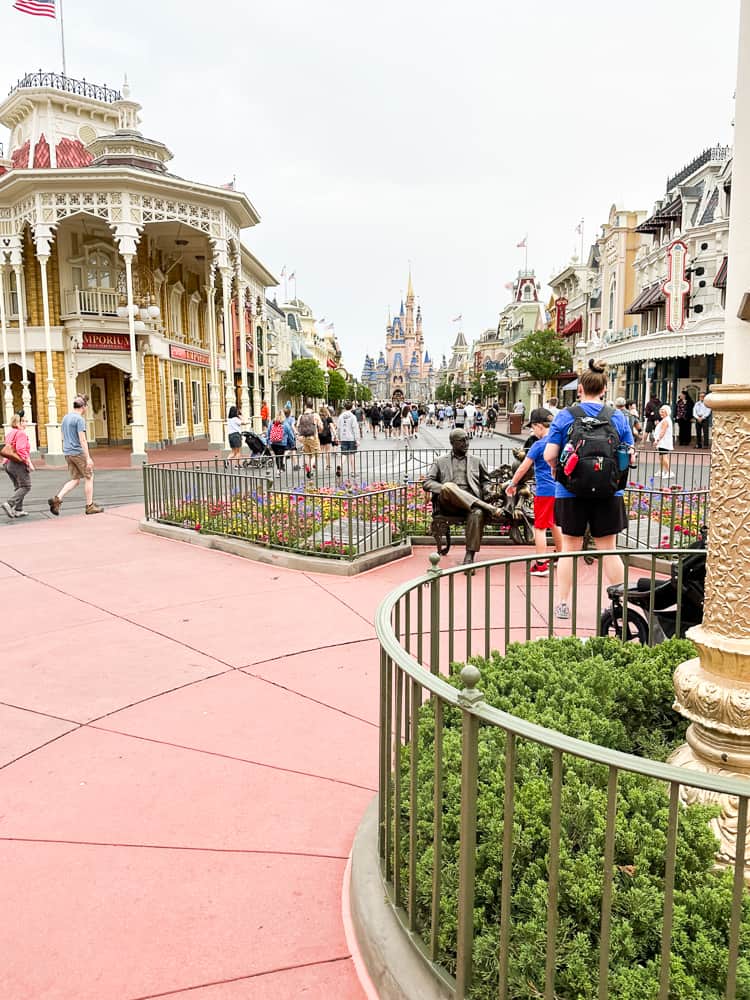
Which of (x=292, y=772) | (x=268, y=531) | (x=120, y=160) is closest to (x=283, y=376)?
(x=120, y=160)

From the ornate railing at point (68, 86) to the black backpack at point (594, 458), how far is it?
29.8 metres

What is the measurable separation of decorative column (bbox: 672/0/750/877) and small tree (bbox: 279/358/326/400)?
6250 centimetres

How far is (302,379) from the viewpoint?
64188 mm

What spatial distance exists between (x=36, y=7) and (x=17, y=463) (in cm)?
1819

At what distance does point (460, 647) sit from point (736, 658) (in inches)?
136

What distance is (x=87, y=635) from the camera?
6.04m

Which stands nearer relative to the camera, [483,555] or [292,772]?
[292,772]

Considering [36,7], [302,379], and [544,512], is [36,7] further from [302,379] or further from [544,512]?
[302,379]

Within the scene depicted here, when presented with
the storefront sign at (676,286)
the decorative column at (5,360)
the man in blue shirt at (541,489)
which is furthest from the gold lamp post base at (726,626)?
the storefront sign at (676,286)

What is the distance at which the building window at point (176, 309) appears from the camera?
29.6 m

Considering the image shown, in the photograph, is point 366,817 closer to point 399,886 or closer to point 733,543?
point 399,886

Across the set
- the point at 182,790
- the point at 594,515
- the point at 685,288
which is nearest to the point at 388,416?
the point at 685,288

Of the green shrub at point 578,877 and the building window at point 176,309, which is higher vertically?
the building window at point 176,309

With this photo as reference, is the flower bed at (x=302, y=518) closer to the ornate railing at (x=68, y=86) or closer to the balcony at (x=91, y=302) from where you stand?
the balcony at (x=91, y=302)
